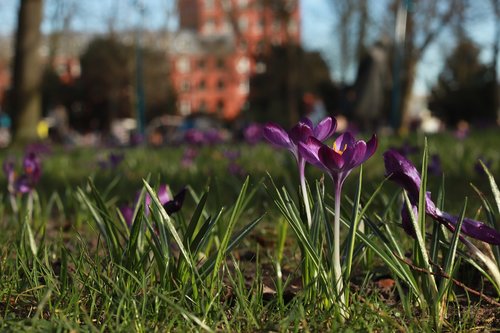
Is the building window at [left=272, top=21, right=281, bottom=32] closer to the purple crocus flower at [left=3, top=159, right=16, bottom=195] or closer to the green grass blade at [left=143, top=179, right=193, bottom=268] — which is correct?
the purple crocus flower at [left=3, top=159, right=16, bottom=195]

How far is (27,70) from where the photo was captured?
Answer: 14117 mm

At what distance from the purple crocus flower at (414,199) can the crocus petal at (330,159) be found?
13 centimetres

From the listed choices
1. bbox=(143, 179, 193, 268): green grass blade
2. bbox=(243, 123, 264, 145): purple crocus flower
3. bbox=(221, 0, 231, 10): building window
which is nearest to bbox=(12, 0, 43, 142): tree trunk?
bbox=(243, 123, 264, 145): purple crocus flower

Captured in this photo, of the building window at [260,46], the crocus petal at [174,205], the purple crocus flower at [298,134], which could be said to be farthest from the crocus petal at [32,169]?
the building window at [260,46]

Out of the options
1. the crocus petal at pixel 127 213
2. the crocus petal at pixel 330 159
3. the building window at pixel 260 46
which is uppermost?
the crocus petal at pixel 330 159

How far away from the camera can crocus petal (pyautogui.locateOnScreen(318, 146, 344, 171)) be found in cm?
145

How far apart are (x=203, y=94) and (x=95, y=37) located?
42.8 metres

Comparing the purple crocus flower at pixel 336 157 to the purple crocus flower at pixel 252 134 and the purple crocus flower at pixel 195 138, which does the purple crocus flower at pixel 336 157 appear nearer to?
the purple crocus flower at pixel 252 134

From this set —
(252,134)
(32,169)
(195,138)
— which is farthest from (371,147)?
(195,138)

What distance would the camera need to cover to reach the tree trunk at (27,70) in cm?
1393

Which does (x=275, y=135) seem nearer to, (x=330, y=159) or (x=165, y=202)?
(x=330, y=159)

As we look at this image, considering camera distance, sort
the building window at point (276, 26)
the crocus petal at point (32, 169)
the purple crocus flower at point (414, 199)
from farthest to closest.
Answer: the building window at point (276, 26)
the crocus petal at point (32, 169)
the purple crocus flower at point (414, 199)

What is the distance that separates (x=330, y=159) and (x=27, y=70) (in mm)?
13583

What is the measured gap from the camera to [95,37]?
181 feet
